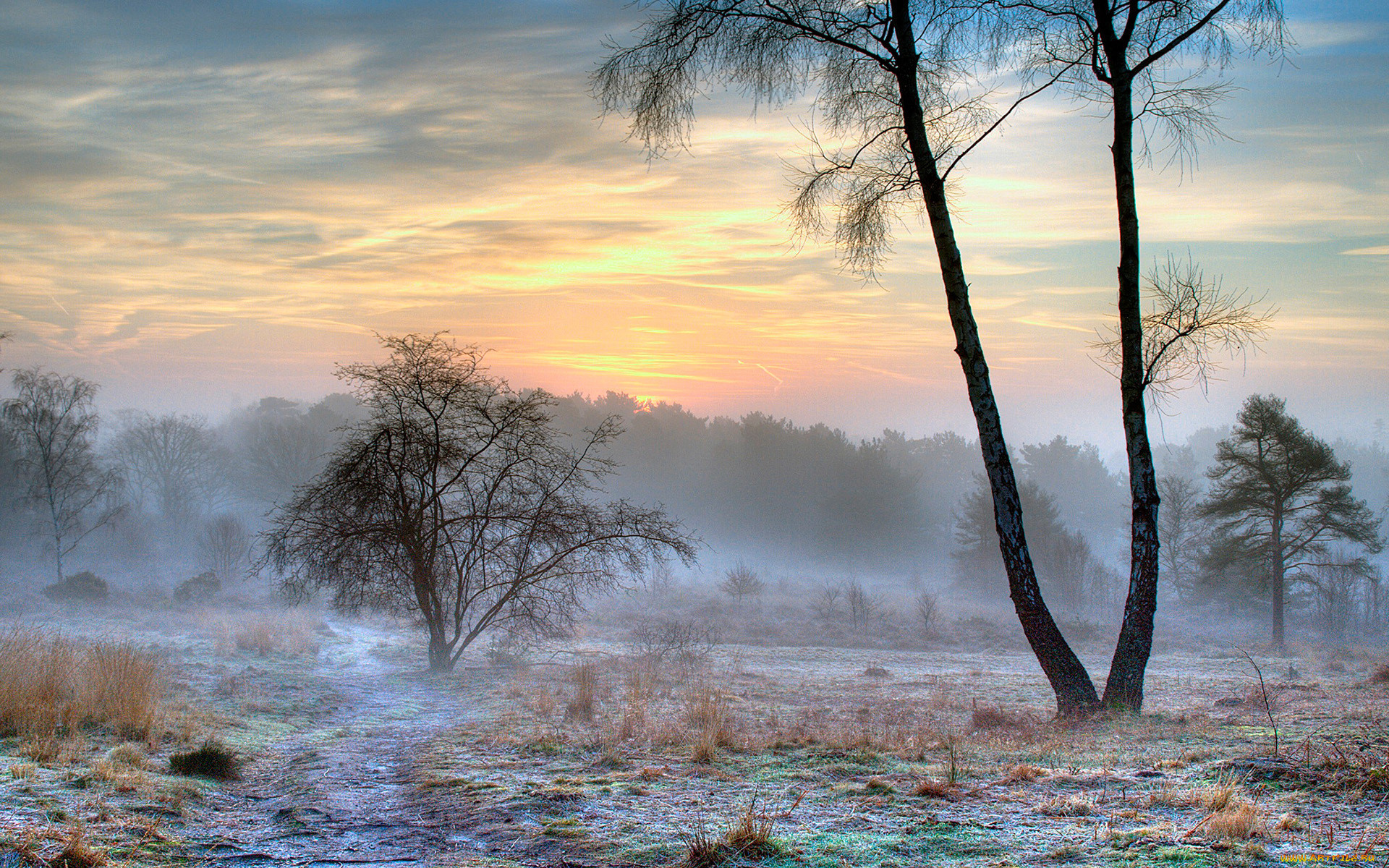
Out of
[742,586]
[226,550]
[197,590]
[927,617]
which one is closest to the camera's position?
[927,617]

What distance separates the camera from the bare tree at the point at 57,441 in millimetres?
28500

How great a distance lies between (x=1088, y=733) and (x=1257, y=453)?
26.2 metres

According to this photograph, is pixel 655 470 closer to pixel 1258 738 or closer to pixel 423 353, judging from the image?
pixel 423 353

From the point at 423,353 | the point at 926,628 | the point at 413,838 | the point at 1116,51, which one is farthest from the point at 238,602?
the point at 1116,51

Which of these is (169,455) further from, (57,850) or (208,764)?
(57,850)

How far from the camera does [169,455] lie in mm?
46844

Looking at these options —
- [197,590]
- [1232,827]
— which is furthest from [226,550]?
[1232,827]

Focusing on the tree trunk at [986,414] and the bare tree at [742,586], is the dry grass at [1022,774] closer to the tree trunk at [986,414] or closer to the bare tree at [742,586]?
the tree trunk at [986,414]

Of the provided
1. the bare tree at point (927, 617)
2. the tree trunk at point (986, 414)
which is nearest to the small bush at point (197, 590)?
the bare tree at point (927, 617)

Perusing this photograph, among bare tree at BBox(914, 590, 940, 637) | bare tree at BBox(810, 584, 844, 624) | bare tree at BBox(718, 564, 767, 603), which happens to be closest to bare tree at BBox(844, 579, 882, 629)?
bare tree at BBox(810, 584, 844, 624)

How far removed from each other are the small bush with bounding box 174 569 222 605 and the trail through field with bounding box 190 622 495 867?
23432mm

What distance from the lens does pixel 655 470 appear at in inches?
2425

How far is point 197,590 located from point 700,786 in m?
31.5

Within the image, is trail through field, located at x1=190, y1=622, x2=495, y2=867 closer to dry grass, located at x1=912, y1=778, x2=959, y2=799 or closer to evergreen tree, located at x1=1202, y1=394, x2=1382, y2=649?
dry grass, located at x1=912, y1=778, x2=959, y2=799
